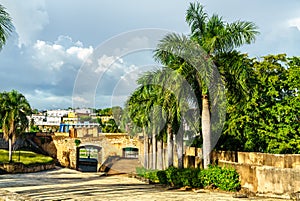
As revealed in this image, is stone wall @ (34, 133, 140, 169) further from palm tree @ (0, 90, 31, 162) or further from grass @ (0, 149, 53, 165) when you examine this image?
palm tree @ (0, 90, 31, 162)

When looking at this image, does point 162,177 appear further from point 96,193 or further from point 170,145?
point 96,193

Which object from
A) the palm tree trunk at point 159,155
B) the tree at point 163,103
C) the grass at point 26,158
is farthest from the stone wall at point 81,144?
the tree at point 163,103

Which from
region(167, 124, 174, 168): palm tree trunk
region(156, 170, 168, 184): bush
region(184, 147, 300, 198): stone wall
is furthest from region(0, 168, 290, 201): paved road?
region(167, 124, 174, 168): palm tree trunk

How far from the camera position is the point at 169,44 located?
17.4 m

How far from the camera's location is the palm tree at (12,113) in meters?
32.8

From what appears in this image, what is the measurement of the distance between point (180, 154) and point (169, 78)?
17.0 feet

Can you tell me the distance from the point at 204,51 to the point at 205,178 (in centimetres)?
568

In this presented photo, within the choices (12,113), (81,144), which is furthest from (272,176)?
(81,144)

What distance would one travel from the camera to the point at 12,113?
1282 inches

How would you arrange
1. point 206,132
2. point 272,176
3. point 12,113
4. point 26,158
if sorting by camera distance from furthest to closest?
point 26,158, point 12,113, point 206,132, point 272,176

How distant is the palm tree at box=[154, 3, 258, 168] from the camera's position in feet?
55.1

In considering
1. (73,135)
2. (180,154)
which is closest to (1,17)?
(180,154)

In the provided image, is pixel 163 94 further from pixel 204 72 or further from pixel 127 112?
pixel 127 112

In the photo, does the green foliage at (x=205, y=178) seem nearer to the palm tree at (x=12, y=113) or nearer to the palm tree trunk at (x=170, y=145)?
the palm tree trunk at (x=170, y=145)
